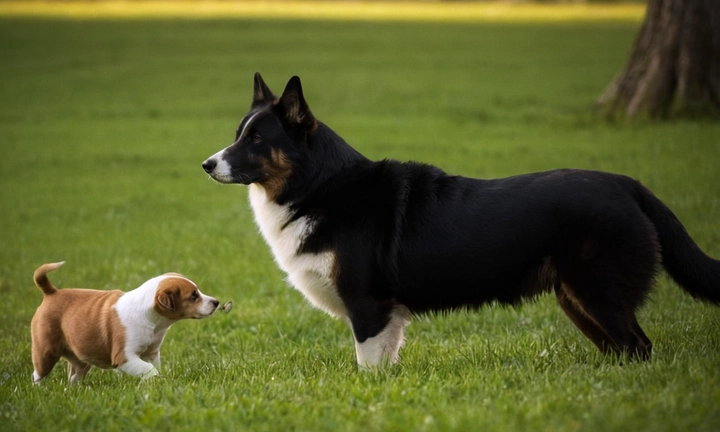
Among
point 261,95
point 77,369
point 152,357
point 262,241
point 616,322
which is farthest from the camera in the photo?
point 262,241

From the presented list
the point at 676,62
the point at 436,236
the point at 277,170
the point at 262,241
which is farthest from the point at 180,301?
the point at 676,62

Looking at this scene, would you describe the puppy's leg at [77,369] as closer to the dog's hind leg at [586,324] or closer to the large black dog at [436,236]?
the large black dog at [436,236]

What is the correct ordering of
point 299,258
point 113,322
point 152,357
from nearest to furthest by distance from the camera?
point 299,258 < point 113,322 < point 152,357

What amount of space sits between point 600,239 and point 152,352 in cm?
345

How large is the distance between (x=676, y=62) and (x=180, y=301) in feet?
47.2

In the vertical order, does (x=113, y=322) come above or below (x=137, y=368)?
above

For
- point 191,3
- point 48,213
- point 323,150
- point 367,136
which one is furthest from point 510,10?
point 323,150

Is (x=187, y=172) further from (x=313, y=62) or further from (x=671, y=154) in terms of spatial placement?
(x=313, y=62)

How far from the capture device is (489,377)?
5457 mm

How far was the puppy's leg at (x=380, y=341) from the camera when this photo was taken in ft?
19.3

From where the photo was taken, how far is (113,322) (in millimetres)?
6570

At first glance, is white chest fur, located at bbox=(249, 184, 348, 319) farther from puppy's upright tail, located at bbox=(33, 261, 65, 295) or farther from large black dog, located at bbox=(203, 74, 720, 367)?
puppy's upright tail, located at bbox=(33, 261, 65, 295)

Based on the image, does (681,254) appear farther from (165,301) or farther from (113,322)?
(113,322)

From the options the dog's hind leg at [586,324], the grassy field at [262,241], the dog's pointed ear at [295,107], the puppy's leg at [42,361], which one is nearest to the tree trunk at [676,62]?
the grassy field at [262,241]
